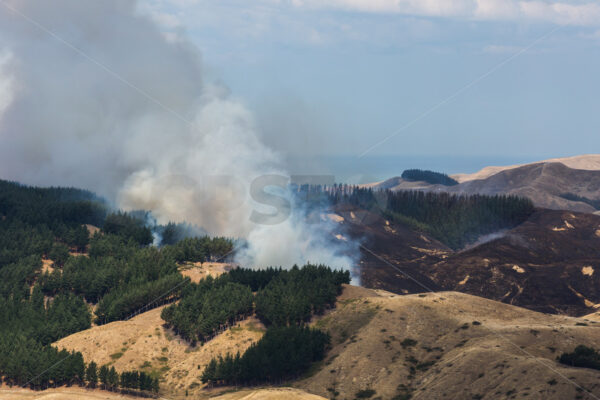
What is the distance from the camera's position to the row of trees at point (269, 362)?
416ft

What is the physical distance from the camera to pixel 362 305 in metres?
152

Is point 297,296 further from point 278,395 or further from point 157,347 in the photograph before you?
point 278,395

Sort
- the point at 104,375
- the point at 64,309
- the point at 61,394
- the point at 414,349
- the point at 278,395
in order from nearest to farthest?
the point at 278,395 < the point at 61,394 < the point at 414,349 < the point at 104,375 < the point at 64,309

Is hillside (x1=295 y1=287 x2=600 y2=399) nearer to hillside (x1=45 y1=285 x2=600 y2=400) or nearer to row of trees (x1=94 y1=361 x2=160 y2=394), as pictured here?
hillside (x1=45 y1=285 x2=600 y2=400)

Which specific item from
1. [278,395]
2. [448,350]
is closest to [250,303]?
[278,395]

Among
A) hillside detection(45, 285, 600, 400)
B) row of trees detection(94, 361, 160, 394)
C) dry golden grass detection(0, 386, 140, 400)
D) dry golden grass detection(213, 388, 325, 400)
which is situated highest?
hillside detection(45, 285, 600, 400)

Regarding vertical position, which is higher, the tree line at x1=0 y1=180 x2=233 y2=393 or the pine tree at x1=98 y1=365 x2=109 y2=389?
the tree line at x1=0 y1=180 x2=233 y2=393

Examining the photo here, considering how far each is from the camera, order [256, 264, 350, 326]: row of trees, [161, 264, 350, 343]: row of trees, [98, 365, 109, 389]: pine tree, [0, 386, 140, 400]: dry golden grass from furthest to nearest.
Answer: [256, 264, 350, 326]: row of trees → [161, 264, 350, 343]: row of trees → [98, 365, 109, 389]: pine tree → [0, 386, 140, 400]: dry golden grass

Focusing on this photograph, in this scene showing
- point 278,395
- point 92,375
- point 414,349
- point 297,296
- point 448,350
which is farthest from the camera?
point 297,296

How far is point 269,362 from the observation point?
127 meters

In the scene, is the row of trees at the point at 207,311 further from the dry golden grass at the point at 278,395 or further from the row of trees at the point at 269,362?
the dry golden grass at the point at 278,395

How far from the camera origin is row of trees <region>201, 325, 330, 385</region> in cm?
12694

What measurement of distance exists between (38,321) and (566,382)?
119 metres

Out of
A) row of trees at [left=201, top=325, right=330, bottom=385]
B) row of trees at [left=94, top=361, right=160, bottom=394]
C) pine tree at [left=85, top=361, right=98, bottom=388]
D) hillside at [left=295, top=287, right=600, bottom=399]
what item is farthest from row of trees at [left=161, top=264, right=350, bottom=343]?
pine tree at [left=85, top=361, right=98, bottom=388]
